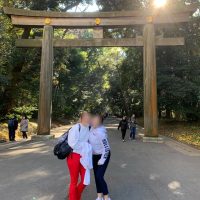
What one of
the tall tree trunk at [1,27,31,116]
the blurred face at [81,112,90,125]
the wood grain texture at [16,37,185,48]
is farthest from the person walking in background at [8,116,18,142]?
the blurred face at [81,112,90,125]

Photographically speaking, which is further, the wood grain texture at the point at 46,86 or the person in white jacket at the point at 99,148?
the wood grain texture at the point at 46,86

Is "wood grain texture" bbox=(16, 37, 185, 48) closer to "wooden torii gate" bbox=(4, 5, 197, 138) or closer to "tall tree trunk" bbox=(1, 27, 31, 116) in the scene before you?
"wooden torii gate" bbox=(4, 5, 197, 138)

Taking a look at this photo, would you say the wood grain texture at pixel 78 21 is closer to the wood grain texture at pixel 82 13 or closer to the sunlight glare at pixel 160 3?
the wood grain texture at pixel 82 13

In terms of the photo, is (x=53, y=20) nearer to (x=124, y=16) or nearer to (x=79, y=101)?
(x=124, y=16)

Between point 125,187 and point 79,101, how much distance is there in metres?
44.5

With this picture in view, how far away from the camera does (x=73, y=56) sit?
40.0 metres

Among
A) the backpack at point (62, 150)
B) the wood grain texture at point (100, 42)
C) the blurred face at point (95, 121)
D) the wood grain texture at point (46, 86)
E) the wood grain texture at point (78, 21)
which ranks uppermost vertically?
the wood grain texture at point (78, 21)

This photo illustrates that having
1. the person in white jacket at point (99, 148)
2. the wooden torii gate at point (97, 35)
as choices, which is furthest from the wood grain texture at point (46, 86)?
the person in white jacket at point (99, 148)

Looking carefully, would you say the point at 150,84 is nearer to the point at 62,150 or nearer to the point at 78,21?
the point at 78,21

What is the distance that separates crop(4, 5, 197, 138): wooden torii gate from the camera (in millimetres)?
17344

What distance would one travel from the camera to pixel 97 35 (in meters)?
18.2

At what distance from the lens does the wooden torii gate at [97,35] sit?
683 inches

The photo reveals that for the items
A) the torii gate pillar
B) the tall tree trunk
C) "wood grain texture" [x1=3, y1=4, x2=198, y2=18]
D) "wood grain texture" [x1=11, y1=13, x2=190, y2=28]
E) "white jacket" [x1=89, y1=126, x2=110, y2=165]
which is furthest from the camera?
the tall tree trunk

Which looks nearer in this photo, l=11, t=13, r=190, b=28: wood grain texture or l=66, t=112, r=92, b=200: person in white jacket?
l=66, t=112, r=92, b=200: person in white jacket
